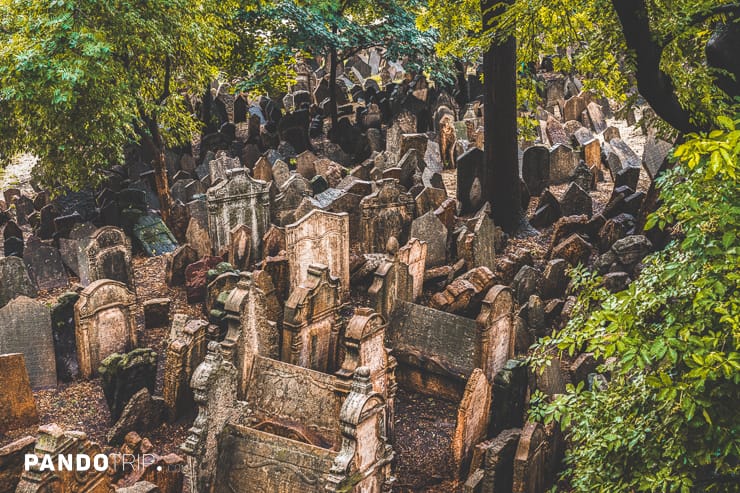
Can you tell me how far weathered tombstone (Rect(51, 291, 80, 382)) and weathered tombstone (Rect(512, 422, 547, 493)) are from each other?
19.0 feet

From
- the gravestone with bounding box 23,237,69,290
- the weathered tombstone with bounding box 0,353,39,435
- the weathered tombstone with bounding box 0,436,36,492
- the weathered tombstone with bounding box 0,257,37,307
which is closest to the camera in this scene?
the weathered tombstone with bounding box 0,436,36,492

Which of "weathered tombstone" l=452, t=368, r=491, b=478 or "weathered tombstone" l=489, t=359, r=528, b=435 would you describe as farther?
"weathered tombstone" l=489, t=359, r=528, b=435

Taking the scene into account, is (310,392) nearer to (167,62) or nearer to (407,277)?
(407,277)

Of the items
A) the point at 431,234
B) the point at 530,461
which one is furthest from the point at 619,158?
the point at 530,461

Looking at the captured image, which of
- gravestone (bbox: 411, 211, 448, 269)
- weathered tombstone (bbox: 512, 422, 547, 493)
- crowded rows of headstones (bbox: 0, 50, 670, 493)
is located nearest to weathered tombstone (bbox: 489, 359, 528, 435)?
crowded rows of headstones (bbox: 0, 50, 670, 493)

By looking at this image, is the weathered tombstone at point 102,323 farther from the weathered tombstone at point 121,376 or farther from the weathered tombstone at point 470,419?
the weathered tombstone at point 470,419

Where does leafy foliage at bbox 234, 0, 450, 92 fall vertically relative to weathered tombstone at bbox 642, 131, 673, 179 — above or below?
above

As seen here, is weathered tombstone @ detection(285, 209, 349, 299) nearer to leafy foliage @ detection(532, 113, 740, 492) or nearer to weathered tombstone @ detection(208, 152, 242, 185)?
leafy foliage @ detection(532, 113, 740, 492)

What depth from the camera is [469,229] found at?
11.9 metres

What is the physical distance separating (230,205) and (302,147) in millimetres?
6737

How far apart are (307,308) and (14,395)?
3.36 m

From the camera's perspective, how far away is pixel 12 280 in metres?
11.1

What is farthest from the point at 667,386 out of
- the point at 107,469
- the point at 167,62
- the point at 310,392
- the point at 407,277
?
the point at 167,62

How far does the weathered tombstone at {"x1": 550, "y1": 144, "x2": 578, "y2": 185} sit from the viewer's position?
1623cm
